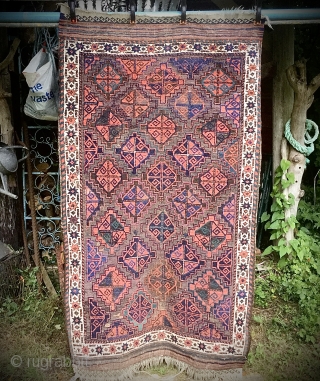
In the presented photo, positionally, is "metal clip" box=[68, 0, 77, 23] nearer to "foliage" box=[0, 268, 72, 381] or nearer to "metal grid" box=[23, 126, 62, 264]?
"metal grid" box=[23, 126, 62, 264]

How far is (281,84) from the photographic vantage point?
3.79 m

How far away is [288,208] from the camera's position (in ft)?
12.5

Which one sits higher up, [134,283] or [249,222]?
[249,222]

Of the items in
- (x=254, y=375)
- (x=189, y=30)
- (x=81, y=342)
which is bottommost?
(x=254, y=375)

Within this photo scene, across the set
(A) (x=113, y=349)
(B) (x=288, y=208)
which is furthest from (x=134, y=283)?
(B) (x=288, y=208)

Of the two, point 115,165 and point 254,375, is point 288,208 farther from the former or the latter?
point 115,165

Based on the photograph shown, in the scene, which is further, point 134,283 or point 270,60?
point 270,60

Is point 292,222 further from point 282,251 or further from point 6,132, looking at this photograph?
point 6,132

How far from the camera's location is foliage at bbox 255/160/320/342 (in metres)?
3.63

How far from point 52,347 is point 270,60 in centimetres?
337

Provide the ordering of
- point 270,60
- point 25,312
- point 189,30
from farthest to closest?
point 270,60 < point 25,312 < point 189,30

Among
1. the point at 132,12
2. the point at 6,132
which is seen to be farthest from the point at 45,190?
the point at 132,12

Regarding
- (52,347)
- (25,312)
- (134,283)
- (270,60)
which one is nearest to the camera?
(134,283)

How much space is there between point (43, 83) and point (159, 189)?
1249 mm
